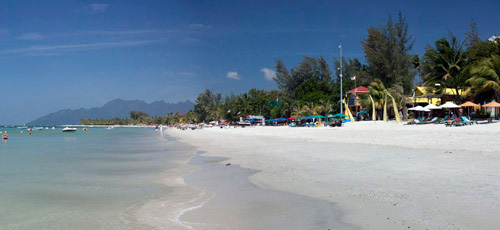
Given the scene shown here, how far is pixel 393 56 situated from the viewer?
196 ft

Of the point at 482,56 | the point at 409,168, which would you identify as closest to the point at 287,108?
the point at 482,56

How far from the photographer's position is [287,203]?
690 cm

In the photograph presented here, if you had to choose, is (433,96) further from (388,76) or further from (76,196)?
(76,196)

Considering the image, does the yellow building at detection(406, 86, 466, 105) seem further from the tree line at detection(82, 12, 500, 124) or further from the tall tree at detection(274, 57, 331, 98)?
the tall tree at detection(274, 57, 331, 98)

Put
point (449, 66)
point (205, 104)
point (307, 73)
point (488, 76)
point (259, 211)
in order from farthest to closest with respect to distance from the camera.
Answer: point (205, 104) → point (307, 73) → point (449, 66) → point (488, 76) → point (259, 211)

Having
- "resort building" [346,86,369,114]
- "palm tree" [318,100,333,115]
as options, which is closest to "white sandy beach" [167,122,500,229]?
"palm tree" [318,100,333,115]

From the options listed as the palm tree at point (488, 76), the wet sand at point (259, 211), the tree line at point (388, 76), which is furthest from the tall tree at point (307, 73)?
the wet sand at point (259, 211)

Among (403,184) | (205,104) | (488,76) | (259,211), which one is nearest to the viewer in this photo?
(259,211)

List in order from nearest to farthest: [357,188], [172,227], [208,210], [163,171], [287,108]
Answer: [172,227] → [208,210] → [357,188] → [163,171] → [287,108]

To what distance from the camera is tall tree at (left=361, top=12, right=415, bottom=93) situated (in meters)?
58.9

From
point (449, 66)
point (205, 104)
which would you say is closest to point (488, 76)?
point (449, 66)

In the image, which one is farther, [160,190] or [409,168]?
[409,168]

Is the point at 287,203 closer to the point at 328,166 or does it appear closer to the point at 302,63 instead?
the point at 328,166

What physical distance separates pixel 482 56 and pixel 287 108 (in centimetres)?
3624
